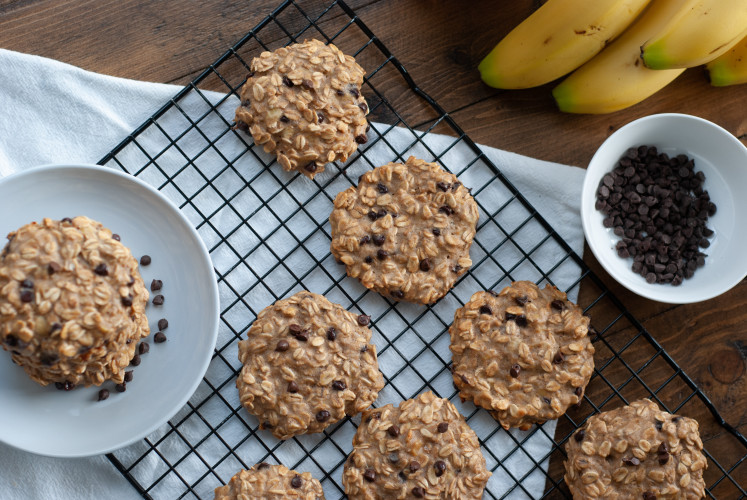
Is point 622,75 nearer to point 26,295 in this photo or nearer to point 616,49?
point 616,49

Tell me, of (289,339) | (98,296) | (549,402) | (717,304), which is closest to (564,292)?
(549,402)

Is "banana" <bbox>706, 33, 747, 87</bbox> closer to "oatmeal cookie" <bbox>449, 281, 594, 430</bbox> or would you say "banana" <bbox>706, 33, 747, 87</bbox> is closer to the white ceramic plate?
"oatmeal cookie" <bbox>449, 281, 594, 430</bbox>

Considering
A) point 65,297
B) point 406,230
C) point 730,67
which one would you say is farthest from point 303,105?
point 730,67

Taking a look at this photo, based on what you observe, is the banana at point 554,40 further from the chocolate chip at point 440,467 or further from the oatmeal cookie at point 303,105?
the chocolate chip at point 440,467

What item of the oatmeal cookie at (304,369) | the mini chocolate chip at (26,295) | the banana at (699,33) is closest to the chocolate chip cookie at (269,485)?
the oatmeal cookie at (304,369)

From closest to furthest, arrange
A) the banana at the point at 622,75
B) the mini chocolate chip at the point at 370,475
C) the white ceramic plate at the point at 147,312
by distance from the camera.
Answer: the white ceramic plate at the point at 147,312 → the mini chocolate chip at the point at 370,475 → the banana at the point at 622,75

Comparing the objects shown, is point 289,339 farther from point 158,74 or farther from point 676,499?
point 676,499
